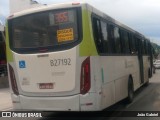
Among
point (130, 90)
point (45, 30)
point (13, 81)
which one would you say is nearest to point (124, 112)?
point (130, 90)

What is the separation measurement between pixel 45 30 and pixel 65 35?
61 centimetres

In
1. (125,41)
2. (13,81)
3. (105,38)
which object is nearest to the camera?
(13,81)

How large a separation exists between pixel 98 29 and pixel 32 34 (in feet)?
5.72

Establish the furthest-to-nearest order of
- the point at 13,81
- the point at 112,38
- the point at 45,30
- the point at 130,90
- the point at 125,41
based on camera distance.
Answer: the point at 130,90
the point at 125,41
the point at 112,38
the point at 13,81
the point at 45,30

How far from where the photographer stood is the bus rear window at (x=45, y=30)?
9547 mm

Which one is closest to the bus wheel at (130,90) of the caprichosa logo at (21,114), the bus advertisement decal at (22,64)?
the caprichosa logo at (21,114)

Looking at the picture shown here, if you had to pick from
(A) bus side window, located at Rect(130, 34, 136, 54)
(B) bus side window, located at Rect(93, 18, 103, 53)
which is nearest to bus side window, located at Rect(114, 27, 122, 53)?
(B) bus side window, located at Rect(93, 18, 103, 53)

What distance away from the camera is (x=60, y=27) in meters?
9.66

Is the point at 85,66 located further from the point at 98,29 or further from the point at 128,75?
the point at 128,75

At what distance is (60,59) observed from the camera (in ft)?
31.3

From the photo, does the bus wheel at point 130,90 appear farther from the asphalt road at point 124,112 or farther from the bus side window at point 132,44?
the bus side window at point 132,44

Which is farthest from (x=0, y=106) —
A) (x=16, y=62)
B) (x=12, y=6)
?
(x=12, y=6)

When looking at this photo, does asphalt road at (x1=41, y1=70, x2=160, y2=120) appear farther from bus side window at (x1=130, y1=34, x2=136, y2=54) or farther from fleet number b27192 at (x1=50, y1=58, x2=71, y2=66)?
bus side window at (x1=130, y1=34, x2=136, y2=54)

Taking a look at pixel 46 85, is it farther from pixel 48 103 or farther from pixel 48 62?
pixel 48 62
